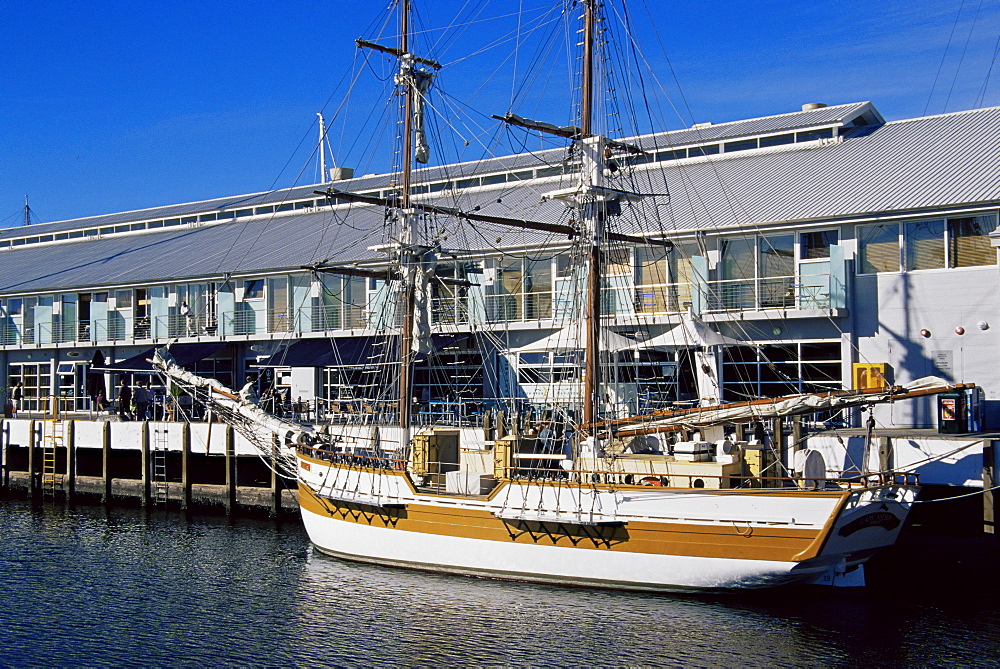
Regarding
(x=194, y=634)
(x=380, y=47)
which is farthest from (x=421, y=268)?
(x=194, y=634)

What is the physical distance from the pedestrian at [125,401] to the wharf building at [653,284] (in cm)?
93

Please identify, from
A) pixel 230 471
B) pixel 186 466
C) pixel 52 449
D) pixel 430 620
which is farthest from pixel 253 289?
pixel 430 620

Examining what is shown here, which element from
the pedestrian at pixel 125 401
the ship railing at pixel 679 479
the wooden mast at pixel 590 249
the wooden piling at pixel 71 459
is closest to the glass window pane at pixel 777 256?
the wooden mast at pixel 590 249

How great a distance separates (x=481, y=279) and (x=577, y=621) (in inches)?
728

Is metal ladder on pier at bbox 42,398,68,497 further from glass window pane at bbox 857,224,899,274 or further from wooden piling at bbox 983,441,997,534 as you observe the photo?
wooden piling at bbox 983,441,997,534

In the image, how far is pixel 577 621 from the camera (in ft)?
62.8

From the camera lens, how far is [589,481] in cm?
2189

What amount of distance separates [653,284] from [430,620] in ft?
53.3

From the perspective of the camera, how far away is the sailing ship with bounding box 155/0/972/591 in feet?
65.2

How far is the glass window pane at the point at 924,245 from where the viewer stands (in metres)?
28.8

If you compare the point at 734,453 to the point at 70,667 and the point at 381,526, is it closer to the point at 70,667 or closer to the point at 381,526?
the point at 381,526

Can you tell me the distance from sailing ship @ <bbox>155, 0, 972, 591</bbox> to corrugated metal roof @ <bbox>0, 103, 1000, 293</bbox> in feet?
14.4

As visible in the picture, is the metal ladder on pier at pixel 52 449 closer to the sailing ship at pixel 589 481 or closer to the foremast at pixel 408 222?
the sailing ship at pixel 589 481

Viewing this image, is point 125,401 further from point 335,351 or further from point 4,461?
point 335,351
